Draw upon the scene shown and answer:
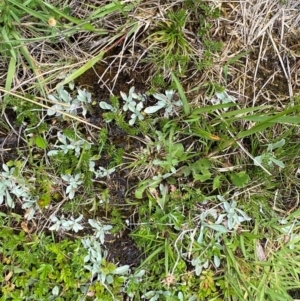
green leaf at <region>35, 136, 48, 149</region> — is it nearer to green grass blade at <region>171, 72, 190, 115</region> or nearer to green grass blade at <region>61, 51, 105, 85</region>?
green grass blade at <region>61, 51, 105, 85</region>

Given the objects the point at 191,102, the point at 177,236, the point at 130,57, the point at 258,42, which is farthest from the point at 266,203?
the point at 130,57

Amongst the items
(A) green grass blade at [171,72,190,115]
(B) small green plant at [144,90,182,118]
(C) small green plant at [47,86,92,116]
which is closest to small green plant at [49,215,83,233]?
(C) small green plant at [47,86,92,116]

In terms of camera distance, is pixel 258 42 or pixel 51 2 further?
pixel 258 42

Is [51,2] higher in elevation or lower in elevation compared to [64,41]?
higher

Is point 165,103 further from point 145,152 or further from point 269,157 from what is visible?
point 269,157

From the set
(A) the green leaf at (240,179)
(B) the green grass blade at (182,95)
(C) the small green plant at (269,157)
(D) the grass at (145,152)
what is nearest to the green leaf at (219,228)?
(D) the grass at (145,152)

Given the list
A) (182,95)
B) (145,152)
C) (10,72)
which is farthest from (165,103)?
(10,72)

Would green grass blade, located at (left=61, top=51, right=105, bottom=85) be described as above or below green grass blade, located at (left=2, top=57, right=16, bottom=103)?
below

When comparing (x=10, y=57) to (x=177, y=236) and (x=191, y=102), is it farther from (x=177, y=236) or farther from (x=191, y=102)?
(x=177, y=236)
